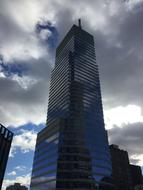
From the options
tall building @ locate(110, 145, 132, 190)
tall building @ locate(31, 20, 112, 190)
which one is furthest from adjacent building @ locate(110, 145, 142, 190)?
tall building @ locate(31, 20, 112, 190)

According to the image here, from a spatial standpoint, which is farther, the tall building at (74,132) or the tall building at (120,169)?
the tall building at (120,169)

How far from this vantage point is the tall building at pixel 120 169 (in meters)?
164

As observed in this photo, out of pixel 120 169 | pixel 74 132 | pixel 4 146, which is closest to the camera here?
pixel 4 146

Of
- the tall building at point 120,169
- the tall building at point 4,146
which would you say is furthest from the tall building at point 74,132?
→ the tall building at point 4,146

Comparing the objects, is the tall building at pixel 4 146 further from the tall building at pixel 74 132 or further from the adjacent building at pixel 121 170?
the adjacent building at pixel 121 170

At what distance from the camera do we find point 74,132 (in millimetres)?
130500

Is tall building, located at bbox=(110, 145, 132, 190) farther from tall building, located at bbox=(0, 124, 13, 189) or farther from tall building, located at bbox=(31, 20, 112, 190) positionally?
tall building, located at bbox=(0, 124, 13, 189)

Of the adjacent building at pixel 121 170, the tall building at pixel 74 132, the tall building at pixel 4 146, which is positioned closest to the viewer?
the tall building at pixel 4 146

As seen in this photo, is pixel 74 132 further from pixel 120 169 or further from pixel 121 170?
pixel 121 170

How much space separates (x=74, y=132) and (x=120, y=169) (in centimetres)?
6815

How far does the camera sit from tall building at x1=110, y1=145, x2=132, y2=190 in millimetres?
163525

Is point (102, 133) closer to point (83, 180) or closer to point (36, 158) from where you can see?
point (83, 180)

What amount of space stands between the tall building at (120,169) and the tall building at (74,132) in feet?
129

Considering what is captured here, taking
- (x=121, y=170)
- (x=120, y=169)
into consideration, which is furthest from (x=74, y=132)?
(x=121, y=170)
